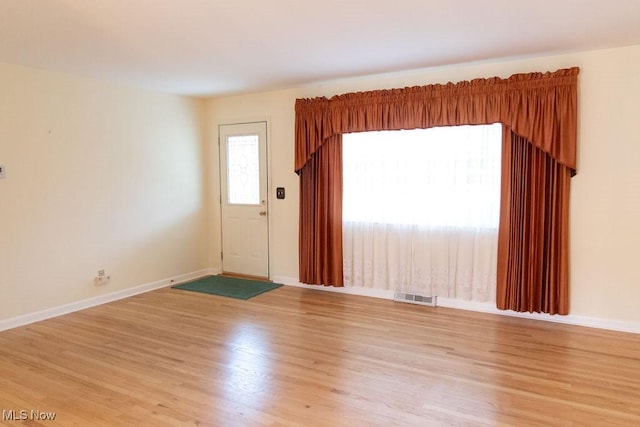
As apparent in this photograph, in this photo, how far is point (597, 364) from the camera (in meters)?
3.19

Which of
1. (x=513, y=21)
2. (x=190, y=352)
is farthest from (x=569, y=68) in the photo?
(x=190, y=352)

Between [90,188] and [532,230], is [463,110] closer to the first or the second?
[532,230]

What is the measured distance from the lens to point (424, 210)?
462cm

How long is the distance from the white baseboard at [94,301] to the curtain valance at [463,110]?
2.23 meters

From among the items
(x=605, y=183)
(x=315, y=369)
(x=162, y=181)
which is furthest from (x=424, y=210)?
(x=162, y=181)

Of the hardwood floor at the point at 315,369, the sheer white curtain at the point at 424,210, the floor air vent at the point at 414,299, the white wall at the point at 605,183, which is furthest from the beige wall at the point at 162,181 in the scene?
the floor air vent at the point at 414,299

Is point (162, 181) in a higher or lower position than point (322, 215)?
higher

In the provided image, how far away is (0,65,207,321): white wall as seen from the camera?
13.4 ft

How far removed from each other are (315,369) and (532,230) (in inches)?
95.1

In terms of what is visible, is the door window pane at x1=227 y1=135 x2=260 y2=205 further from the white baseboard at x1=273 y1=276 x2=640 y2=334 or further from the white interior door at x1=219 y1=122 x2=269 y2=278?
the white baseboard at x1=273 y1=276 x2=640 y2=334

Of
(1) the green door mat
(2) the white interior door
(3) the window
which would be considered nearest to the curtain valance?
(3) the window

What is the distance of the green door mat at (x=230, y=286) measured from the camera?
17.0 ft

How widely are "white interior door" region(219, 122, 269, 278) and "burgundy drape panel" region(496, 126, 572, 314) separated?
117 inches

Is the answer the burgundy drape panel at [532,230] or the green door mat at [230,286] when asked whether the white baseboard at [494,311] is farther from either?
the green door mat at [230,286]
